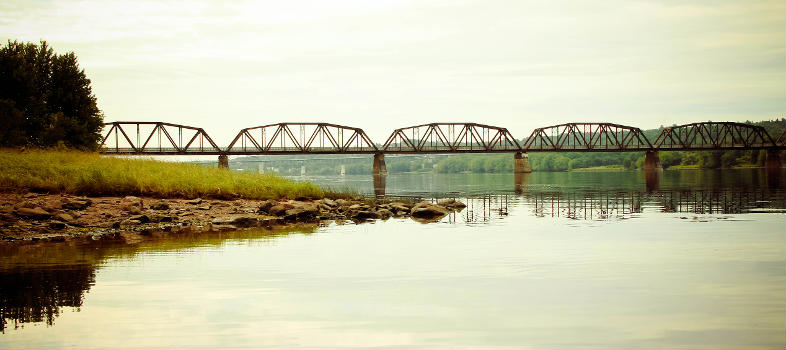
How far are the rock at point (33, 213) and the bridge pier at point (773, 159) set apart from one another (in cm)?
19101

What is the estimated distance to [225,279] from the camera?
16516mm

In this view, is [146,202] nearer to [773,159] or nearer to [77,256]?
[77,256]

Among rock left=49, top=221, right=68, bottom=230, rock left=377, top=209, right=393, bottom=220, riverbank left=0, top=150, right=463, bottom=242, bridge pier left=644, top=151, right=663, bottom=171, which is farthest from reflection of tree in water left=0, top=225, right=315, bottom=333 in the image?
bridge pier left=644, top=151, right=663, bottom=171

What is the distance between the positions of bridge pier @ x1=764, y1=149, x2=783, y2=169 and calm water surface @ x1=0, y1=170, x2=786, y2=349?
181 m

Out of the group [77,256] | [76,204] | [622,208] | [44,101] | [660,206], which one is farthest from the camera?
[44,101]

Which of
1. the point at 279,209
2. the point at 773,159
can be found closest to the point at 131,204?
the point at 279,209

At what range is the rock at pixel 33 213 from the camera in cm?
2742

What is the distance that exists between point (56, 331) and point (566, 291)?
32.6 ft

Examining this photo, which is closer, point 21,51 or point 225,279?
point 225,279

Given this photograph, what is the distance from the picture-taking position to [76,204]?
30.8 m

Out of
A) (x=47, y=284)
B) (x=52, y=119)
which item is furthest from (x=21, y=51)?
(x=47, y=284)

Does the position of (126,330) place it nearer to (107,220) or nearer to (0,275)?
(0,275)

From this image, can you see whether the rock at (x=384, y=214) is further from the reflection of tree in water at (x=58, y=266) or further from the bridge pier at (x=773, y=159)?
the bridge pier at (x=773, y=159)

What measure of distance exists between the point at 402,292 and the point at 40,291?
25.2 feet
